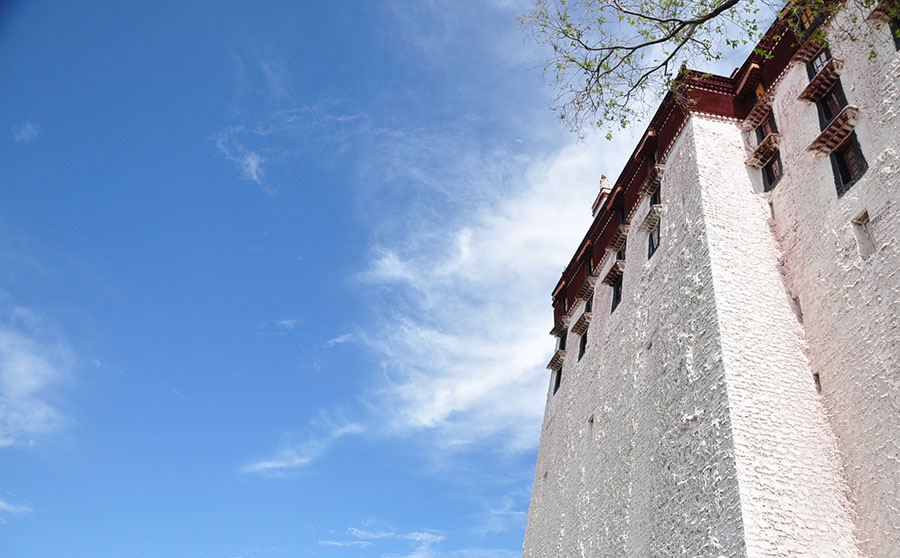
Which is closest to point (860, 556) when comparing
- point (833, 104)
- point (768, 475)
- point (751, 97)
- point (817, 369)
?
point (768, 475)

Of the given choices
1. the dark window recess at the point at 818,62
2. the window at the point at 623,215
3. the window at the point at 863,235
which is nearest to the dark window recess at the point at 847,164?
the window at the point at 863,235

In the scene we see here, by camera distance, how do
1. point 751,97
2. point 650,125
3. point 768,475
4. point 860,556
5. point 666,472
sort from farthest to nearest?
point 650,125, point 751,97, point 666,472, point 768,475, point 860,556

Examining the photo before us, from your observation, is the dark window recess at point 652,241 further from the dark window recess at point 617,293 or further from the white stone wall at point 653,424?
the dark window recess at point 617,293

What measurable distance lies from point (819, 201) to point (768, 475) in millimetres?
5670

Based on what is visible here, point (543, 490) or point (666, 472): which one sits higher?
point (543, 490)

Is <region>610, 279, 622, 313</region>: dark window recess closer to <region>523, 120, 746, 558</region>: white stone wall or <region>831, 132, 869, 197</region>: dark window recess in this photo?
<region>523, 120, 746, 558</region>: white stone wall

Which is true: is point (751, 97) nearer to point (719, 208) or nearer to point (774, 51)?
point (774, 51)

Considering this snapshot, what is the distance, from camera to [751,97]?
16312mm

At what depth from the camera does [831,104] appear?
42.0ft

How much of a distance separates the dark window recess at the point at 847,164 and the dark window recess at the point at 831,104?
768 mm

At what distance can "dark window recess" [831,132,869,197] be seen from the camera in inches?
449

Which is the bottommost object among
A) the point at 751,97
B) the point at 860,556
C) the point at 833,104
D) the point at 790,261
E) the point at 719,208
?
the point at 860,556

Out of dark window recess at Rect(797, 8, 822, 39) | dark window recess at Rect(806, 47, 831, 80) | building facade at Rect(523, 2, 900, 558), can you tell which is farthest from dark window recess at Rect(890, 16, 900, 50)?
dark window recess at Rect(797, 8, 822, 39)

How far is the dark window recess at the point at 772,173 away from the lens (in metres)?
14.3
